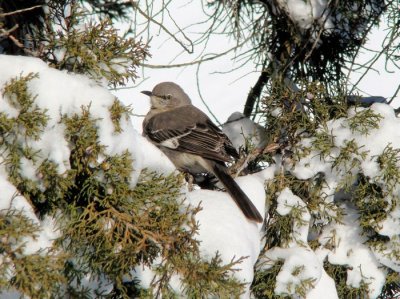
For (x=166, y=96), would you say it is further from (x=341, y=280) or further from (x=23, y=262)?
(x=23, y=262)

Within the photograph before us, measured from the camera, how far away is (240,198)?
2.91 m

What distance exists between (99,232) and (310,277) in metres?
1.03

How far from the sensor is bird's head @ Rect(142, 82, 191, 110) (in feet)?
15.9

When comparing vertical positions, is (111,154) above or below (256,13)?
below

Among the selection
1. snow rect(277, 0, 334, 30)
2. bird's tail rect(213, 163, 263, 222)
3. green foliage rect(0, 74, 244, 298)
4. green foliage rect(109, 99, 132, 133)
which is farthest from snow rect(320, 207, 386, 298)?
green foliage rect(109, 99, 132, 133)

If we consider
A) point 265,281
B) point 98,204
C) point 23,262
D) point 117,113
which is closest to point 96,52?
point 117,113

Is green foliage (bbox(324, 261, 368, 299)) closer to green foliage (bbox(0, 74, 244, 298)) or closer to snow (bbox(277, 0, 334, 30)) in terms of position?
green foliage (bbox(0, 74, 244, 298))

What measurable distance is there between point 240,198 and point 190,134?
4.24ft

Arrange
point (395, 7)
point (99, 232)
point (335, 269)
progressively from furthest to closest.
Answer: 1. point (395, 7)
2. point (335, 269)
3. point (99, 232)

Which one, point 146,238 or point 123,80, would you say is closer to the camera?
point 146,238

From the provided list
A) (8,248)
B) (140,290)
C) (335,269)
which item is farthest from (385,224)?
(8,248)

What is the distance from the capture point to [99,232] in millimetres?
2322

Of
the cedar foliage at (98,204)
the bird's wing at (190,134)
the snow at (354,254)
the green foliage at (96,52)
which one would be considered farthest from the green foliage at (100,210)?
the bird's wing at (190,134)

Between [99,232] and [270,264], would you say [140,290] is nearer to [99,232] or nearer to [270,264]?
[99,232]
